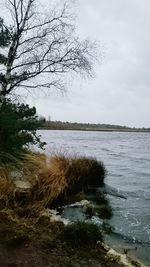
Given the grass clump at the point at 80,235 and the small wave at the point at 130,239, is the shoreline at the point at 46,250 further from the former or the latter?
the small wave at the point at 130,239

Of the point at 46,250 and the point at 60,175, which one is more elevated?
the point at 60,175

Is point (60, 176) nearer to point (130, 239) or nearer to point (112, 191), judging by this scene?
point (130, 239)

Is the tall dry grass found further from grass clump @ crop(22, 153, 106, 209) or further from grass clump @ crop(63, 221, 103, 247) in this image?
grass clump @ crop(63, 221, 103, 247)

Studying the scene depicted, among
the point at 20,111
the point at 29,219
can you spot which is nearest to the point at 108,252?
the point at 29,219

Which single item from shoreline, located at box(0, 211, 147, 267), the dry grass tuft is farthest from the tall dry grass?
shoreline, located at box(0, 211, 147, 267)

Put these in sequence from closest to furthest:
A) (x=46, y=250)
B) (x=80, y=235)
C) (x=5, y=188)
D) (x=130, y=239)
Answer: (x=46, y=250), (x=80, y=235), (x=130, y=239), (x=5, y=188)

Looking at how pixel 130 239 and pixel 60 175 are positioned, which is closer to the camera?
pixel 130 239

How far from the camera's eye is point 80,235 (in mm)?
7645

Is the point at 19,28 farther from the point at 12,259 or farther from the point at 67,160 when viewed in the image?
the point at 12,259

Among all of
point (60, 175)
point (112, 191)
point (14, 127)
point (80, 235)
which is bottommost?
point (112, 191)

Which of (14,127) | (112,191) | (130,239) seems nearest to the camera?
(14,127)

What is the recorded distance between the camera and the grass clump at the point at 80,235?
752cm

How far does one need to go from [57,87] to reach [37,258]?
10684 mm

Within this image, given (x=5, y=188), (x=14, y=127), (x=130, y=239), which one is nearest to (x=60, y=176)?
(x=5, y=188)
